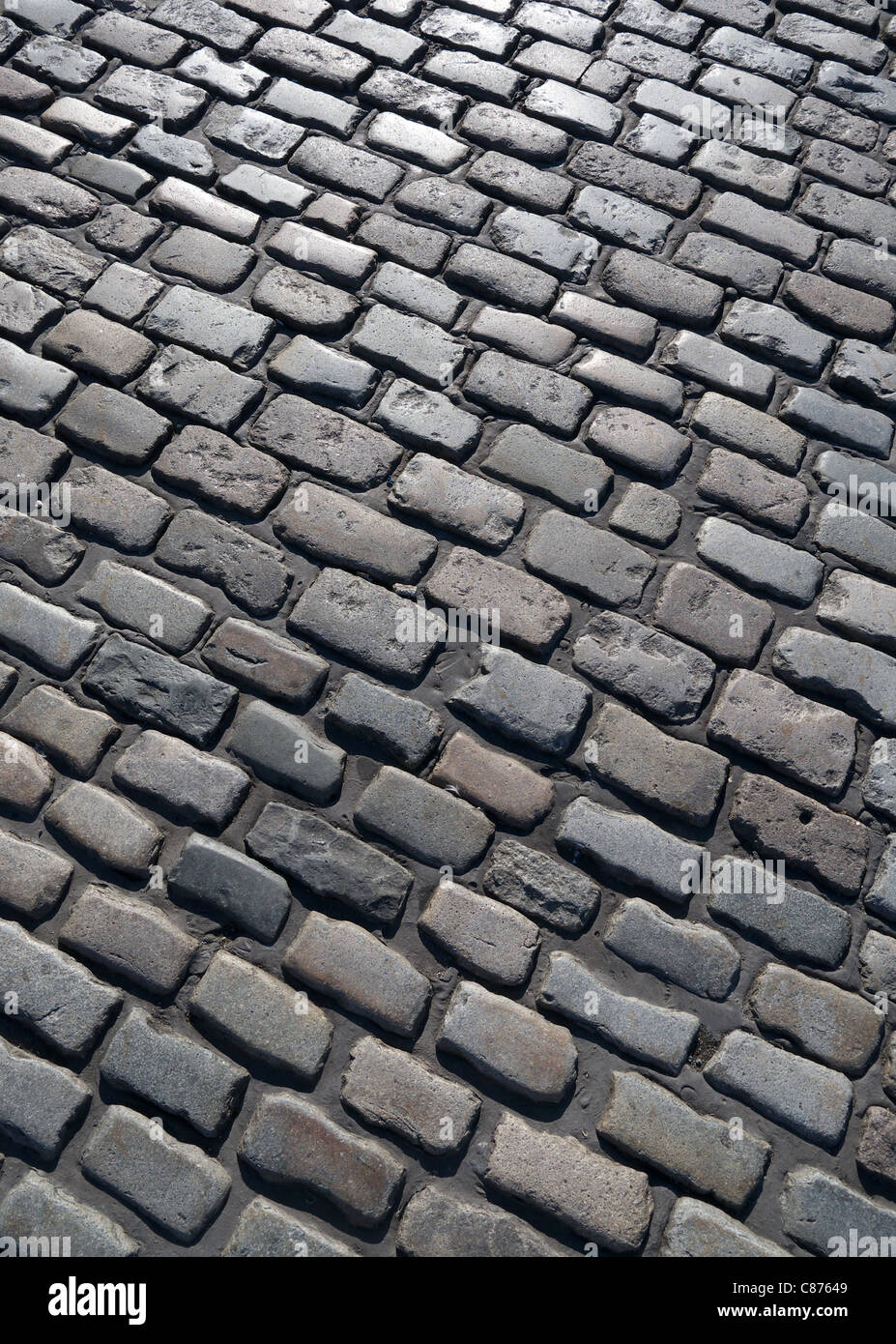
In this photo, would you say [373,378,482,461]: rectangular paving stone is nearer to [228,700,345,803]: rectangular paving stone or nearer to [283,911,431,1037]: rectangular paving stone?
[228,700,345,803]: rectangular paving stone

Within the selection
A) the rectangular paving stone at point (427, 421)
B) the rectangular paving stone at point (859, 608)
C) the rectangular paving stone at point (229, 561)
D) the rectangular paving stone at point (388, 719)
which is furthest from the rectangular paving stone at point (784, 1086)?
the rectangular paving stone at point (427, 421)

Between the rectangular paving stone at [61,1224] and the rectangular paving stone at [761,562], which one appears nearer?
the rectangular paving stone at [61,1224]

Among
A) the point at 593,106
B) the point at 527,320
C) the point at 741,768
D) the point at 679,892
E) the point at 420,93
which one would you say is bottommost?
the point at 679,892

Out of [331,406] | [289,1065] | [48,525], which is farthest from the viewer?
[331,406]

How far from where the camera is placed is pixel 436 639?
211cm

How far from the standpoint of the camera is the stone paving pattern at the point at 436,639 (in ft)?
5.57

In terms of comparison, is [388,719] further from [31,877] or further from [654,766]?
[31,877]

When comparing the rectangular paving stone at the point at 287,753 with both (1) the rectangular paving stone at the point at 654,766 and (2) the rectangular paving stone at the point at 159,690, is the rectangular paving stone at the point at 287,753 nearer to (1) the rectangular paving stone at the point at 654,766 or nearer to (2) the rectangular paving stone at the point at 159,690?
(2) the rectangular paving stone at the point at 159,690

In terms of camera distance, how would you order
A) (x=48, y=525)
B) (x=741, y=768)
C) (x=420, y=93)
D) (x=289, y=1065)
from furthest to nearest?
(x=420, y=93) < (x=48, y=525) < (x=741, y=768) < (x=289, y=1065)

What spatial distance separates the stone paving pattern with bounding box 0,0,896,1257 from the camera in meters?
1.70

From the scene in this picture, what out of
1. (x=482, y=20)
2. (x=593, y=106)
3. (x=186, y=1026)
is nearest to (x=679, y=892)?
(x=186, y=1026)
